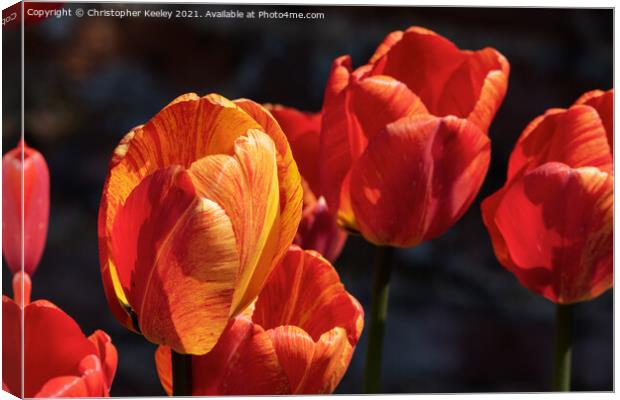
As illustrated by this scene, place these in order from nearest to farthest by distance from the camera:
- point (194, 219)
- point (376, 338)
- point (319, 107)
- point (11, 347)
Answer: point (194, 219) < point (376, 338) < point (11, 347) < point (319, 107)

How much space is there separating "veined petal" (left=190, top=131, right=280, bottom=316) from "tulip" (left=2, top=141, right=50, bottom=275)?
29 centimetres

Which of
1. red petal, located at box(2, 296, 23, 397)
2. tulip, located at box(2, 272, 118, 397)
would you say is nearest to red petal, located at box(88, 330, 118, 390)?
tulip, located at box(2, 272, 118, 397)

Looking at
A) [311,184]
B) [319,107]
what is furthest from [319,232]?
[319,107]

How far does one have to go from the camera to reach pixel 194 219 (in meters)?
0.52

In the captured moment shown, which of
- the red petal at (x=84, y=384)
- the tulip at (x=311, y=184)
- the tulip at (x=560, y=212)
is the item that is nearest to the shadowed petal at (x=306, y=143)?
the tulip at (x=311, y=184)

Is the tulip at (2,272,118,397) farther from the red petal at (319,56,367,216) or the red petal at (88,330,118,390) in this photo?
the red petal at (319,56,367,216)

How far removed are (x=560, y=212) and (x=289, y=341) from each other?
0.65 ft

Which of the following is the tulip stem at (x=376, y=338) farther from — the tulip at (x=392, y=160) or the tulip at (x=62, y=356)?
the tulip at (x=62, y=356)

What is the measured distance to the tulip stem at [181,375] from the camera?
1.78 ft

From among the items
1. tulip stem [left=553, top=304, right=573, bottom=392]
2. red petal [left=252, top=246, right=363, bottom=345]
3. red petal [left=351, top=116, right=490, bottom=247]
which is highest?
red petal [left=351, top=116, right=490, bottom=247]

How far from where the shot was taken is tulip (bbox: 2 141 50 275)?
80 cm

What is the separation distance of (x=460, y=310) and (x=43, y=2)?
0.41 metres

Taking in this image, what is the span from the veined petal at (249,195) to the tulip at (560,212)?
0.61 feet

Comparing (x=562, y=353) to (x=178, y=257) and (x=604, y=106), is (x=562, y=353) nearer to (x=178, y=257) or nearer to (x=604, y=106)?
(x=604, y=106)
